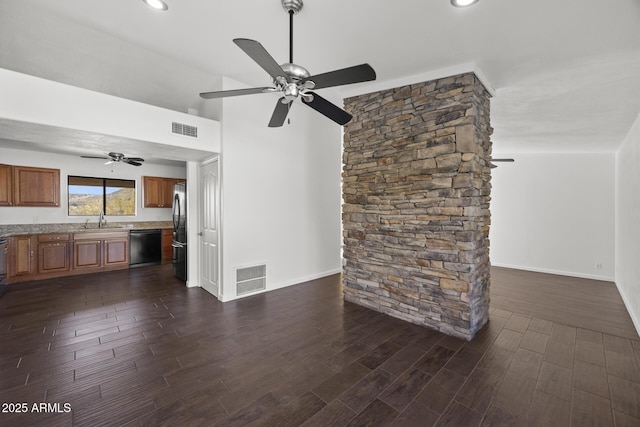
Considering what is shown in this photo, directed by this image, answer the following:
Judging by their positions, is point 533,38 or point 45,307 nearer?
point 533,38

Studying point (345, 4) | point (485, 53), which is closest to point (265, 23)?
point (345, 4)

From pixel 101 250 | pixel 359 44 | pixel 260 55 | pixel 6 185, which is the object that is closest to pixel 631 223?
pixel 359 44

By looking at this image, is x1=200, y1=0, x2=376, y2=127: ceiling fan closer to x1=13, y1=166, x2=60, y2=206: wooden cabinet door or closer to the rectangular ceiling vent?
the rectangular ceiling vent

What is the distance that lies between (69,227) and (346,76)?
6.82 m

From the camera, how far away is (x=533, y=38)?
2496 millimetres

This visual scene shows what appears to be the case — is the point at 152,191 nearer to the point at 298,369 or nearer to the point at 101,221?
the point at 101,221

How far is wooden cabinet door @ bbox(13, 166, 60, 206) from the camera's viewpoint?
5.28 metres

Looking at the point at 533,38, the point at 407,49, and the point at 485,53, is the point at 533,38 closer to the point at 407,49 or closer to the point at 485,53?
the point at 485,53

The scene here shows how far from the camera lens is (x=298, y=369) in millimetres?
2365

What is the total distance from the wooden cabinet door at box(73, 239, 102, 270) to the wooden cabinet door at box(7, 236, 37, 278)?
1.88 ft

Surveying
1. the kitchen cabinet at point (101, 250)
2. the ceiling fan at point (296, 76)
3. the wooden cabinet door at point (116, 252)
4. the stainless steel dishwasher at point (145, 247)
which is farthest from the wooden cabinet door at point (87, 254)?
the ceiling fan at point (296, 76)

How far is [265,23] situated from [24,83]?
2.31 m

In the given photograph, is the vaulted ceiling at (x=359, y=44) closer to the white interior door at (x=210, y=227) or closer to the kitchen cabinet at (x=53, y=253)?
the white interior door at (x=210, y=227)

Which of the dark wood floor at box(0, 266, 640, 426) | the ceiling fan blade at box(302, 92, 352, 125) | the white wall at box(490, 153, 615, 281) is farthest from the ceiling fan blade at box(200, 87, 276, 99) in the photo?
the white wall at box(490, 153, 615, 281)
